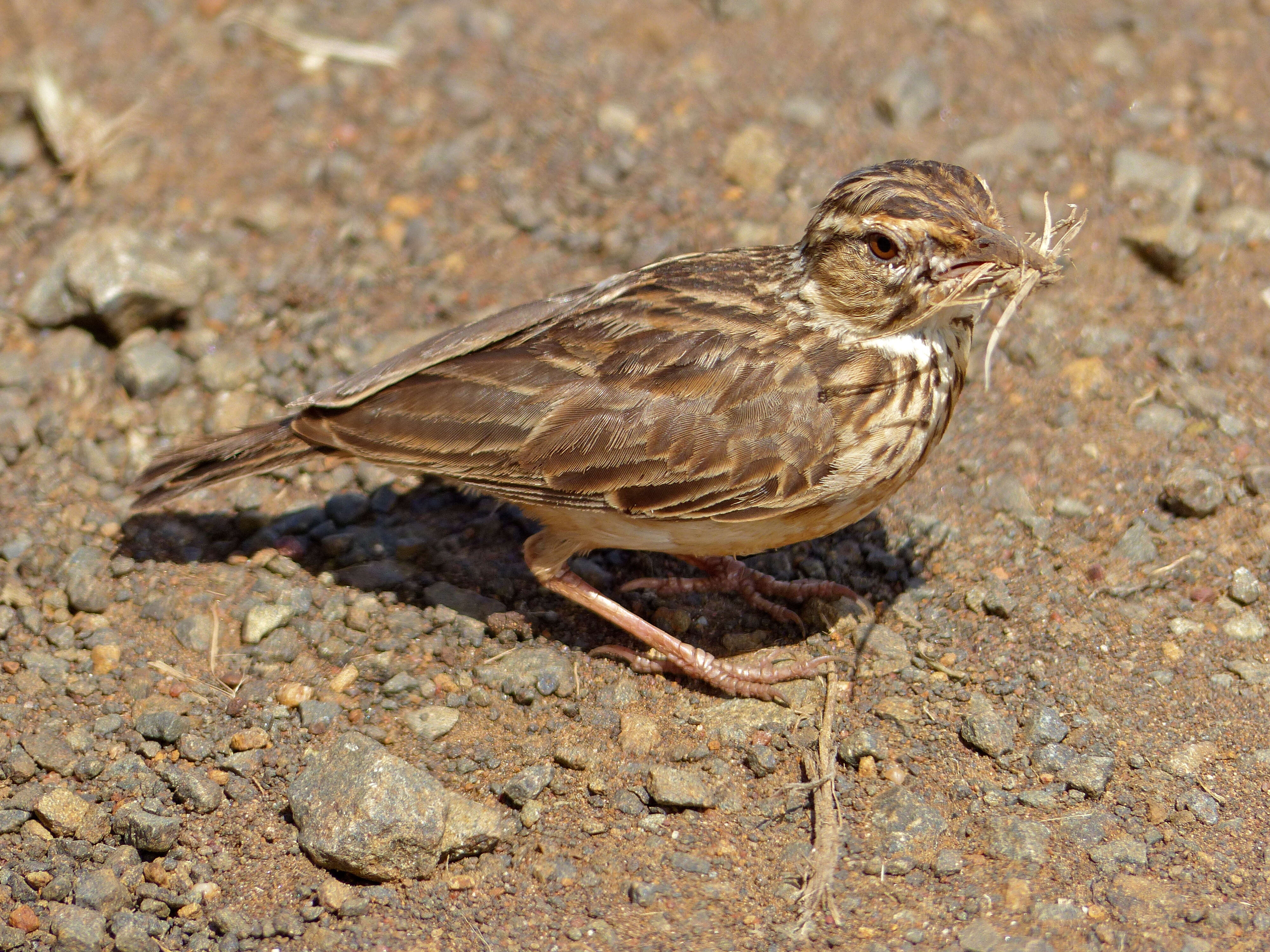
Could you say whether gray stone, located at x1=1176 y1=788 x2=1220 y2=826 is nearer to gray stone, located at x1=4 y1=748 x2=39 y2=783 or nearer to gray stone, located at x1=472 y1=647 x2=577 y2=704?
gray stone, located at x1=472 y1=647 x2=577 y2=704

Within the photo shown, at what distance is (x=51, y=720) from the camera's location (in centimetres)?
568

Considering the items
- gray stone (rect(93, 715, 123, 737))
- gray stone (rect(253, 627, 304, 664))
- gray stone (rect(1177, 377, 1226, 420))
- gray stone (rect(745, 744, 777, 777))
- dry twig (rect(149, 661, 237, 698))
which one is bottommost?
gray stone (rect(93, 715, 123, 737))

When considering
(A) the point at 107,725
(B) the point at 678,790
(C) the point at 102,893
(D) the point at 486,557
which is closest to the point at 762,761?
(B) the point at 678,790

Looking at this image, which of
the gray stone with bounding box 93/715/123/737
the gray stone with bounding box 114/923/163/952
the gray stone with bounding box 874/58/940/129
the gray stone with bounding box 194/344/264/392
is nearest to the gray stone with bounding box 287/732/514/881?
the gray stone with bounding box 114/923/163/952

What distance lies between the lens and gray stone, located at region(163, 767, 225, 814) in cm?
539

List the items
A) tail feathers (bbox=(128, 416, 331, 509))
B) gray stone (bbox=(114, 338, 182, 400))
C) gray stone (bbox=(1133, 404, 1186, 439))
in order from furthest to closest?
gray stone (bbox=(114, 338, 182, 400)) → gray stone (bbox=(1133, 404, 1186, 439)) → tail feathers (bbox=(128, 416, 331, 509))

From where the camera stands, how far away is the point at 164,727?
562 centimetres

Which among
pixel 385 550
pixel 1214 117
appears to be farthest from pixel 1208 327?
pixel 385 550

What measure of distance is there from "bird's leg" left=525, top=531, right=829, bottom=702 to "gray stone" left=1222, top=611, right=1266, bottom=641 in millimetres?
1814

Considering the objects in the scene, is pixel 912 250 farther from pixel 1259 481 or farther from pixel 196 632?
pixel 196 632

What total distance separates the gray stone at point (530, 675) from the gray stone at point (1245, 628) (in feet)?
9.68

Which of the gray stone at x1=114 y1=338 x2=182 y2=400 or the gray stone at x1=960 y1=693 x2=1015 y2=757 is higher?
the gray stone at x1=960 y1=693 x2=1015 y2=757

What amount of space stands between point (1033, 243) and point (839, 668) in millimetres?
2049

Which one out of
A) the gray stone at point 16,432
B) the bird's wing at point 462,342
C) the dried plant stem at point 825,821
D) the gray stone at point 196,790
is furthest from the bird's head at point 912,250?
the gray stone at point 16,432
